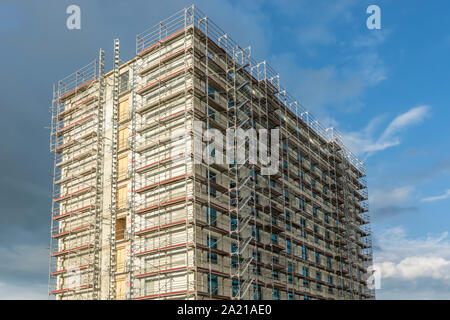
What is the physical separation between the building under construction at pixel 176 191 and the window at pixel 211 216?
0.12 metres

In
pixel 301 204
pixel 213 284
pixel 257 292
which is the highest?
pixel 301 204

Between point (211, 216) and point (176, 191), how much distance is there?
130 inches

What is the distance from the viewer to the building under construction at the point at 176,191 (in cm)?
3847

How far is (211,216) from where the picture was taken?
129 feet

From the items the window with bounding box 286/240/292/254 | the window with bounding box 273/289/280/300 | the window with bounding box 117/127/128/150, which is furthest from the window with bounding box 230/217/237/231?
the window with bounding box 117/127/128/150

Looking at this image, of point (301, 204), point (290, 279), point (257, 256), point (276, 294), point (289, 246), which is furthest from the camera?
point (301, 204)

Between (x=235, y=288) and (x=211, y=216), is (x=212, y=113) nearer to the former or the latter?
(x=211, y=216)

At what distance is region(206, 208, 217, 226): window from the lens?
128 feet

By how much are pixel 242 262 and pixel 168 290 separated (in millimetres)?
6618

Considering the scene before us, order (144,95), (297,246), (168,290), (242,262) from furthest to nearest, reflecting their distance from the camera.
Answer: (297,246) < (144,95) < (242,262) < (168,290)

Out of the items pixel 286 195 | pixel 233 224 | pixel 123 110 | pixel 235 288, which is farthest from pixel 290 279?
pixel 123 110

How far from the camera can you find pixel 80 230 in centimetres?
4500
